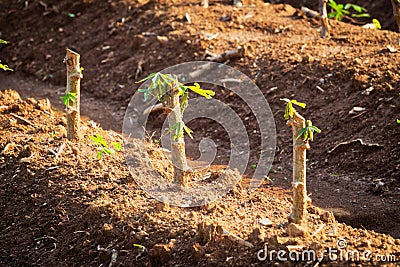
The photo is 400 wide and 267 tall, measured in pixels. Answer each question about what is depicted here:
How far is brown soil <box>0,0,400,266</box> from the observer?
4535 millimetres

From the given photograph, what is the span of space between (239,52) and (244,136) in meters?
1.34

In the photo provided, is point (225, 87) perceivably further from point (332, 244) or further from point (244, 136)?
point (332, 244)

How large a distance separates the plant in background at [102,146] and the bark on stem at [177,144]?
0.79 m

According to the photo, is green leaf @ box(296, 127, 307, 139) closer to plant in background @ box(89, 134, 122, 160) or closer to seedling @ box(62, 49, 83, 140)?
plant in background @ box(89, 134, 122, 160)

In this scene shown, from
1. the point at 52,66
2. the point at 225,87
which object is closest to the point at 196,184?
the point at 225,87

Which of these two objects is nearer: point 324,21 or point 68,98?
point 68,98

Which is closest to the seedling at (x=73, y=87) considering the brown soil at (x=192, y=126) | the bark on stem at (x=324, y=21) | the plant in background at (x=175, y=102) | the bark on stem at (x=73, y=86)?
the bark on stem at (x=73, y=86)

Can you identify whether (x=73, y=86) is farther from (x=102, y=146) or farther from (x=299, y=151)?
(x=299, y=151)

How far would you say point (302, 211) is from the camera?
439cm

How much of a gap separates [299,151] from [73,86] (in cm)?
248

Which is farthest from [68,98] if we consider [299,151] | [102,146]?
[299,151]

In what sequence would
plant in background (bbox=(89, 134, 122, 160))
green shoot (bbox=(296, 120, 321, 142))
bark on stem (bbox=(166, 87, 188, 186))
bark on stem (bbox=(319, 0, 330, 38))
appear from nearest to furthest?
green shoot (bbox=(296, 120, 321, 142)) < bark on stem (bbox=(166, 87, 188, 186)) < plant in background (bbox=(89, 134, 122, 160)) < bark on stem (bbox=(319, 0, 330, 38))

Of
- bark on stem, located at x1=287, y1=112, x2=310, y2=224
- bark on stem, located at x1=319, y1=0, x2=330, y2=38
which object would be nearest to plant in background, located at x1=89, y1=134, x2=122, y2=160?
bark on stem, located at x1=287, y1=112, x2=310, y2=224

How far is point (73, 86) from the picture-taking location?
5.78 m
